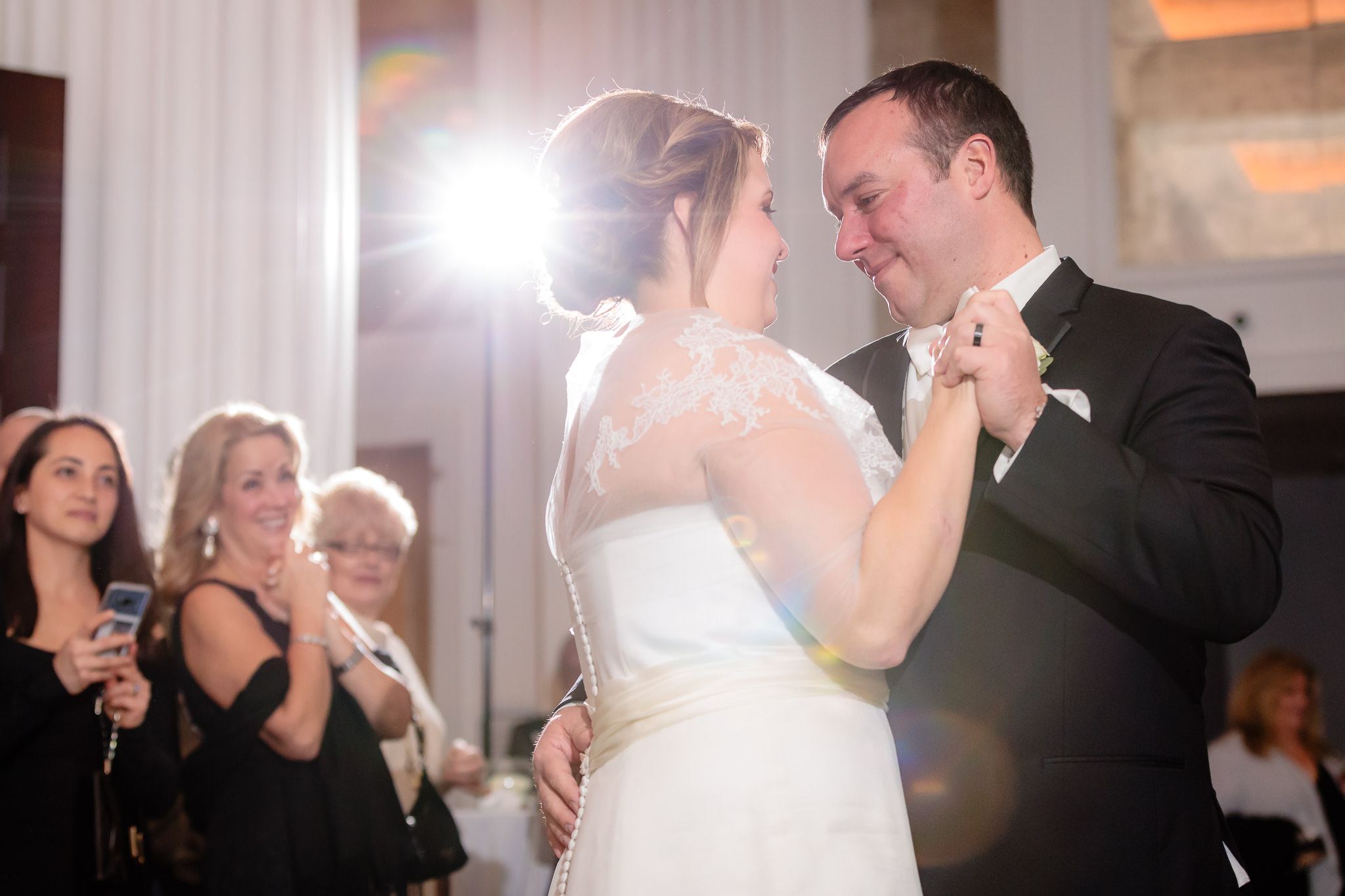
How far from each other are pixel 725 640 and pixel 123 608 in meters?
1.75

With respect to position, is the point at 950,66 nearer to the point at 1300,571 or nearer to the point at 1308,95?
the point at 1308,95

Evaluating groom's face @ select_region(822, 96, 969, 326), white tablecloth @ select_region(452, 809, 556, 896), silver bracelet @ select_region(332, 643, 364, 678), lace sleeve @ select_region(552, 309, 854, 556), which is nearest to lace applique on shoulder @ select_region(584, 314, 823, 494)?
lace sleeve @ select_region(552, 309, 854, 556)

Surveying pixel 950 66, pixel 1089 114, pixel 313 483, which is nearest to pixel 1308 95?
pixel 1089 114

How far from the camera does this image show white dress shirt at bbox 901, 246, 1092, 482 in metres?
1.85

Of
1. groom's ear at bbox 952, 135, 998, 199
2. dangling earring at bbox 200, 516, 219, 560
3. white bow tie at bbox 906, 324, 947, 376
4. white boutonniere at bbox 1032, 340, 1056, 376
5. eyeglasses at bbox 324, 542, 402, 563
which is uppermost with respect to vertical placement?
groom's ear at bbox 952, 135, 998, 199

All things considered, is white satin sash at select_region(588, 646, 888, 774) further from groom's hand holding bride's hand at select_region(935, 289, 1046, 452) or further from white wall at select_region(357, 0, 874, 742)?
white wall at select_region(357, 0, 874, 742)

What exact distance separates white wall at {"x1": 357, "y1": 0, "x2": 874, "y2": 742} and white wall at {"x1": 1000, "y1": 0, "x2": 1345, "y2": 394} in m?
0.84

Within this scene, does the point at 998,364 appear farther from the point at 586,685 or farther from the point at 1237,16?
the point at 1237,16

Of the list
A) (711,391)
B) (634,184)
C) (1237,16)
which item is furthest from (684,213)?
(1237,16)

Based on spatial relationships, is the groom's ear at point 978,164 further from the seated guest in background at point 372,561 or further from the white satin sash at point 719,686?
the seated guest in background at point 372,561

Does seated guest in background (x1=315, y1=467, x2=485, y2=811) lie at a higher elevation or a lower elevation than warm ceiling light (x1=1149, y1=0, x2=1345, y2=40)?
lower

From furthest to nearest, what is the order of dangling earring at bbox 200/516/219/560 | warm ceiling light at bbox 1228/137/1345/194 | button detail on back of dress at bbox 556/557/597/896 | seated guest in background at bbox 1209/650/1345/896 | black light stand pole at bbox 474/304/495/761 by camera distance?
black light stand pole at bbox 474/304/495/761 < warm ceiling light at bbox 1228/137/1345/194 < seated guest in background at bbox 1209/650/1345/896 < dangling earring at bbox 200/516/219/560 < button detail on back of dress at bbox 556/557/597/896

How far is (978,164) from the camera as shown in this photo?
1921mm

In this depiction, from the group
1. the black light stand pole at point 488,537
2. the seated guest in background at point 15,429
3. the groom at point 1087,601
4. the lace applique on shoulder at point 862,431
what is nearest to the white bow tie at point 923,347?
the groom at point 1087,601
